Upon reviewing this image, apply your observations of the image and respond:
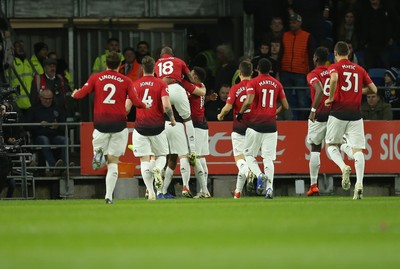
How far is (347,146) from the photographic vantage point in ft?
78.0

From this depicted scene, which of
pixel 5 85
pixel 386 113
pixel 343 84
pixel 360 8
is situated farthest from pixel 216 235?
pixel 360 8

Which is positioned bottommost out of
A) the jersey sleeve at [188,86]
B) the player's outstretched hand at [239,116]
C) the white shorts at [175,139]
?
the white shorts at [175,139]

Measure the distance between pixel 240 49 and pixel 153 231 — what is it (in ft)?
59.8

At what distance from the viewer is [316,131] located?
82.8 ft

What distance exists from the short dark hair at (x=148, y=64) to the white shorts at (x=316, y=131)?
10.8ft

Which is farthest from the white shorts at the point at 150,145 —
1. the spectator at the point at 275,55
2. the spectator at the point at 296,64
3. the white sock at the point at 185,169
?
the spectator at the point at 296,64

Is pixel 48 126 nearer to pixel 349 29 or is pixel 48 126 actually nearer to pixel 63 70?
pixel 63 70

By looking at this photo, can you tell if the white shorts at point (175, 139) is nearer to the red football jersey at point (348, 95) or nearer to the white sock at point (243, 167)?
the white sock at point (243, 167)

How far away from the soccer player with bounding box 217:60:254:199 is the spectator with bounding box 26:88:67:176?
4.20 meters

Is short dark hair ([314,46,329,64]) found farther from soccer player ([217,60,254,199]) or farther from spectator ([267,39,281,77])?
spectator ([267,39,281,77])

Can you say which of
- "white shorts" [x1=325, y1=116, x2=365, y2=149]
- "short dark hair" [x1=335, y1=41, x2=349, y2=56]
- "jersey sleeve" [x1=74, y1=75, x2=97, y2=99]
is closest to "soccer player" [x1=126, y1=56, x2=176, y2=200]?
"jersey sleeve" [x1=74, y1=75, x2=97, y2=99]

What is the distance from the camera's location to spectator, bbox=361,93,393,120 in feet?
92.4

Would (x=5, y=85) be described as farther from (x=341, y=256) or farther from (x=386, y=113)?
(x=341, y=256)

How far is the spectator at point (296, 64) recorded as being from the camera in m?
28.9
